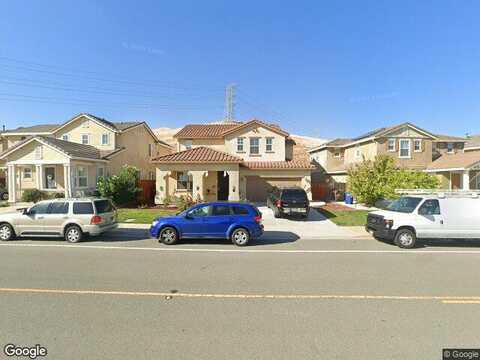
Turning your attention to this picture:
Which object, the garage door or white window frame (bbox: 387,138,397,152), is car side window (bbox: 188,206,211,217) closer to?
the garage door

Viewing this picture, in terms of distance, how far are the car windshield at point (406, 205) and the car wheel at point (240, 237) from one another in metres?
5.69

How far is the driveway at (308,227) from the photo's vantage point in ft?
37.4

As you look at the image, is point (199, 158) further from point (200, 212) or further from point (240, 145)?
point (200, 212)

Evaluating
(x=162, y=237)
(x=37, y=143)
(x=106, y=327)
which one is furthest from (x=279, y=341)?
(x=37, y=143)

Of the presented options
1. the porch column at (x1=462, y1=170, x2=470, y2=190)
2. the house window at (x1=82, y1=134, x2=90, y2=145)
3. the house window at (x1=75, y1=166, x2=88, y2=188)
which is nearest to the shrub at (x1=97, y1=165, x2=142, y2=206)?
the house window at (x1=75, y1=166, x2=88, y2=188)

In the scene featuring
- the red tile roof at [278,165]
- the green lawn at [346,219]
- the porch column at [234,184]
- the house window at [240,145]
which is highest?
the house window at [240,145]

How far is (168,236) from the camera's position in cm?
956

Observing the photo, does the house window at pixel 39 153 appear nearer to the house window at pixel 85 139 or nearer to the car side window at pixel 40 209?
the house window at pixel 85 139

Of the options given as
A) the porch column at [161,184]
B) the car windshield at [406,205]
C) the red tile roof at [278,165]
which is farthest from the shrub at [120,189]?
the car windshield at [406,205]

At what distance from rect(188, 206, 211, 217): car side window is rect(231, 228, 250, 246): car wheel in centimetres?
125

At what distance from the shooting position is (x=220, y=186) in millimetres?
23750

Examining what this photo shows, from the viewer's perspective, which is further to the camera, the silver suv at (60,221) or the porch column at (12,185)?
the porch column at (12,185)

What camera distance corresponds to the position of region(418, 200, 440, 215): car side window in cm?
934

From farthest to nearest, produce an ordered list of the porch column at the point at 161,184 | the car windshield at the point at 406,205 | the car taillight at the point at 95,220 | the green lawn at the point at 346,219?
1. the porch column at the point at 161,184
2. the green lawn at the point at 346,219
3. the car taillight at the point at 95,220
4. the car windshield at the point at 406,205
